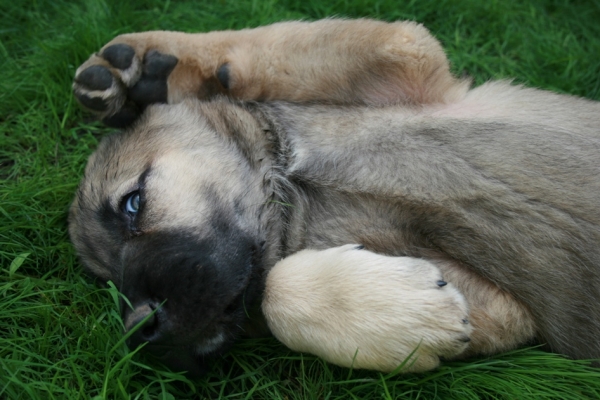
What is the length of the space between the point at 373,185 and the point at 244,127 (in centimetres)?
94

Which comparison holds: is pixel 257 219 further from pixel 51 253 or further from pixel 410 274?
pixel 51 253

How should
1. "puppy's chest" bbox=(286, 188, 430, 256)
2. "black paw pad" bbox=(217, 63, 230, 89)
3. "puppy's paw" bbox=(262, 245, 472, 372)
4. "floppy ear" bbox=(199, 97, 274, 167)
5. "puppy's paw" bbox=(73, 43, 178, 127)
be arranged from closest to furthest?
1. "puppy's paw" bbox=(262, 245, 472, 372)
2. "puppy's chest" bbox=(286, 188, 430, 256)
3. "floppy ear" bbox=(199, 97, 274, 167)
4. "puppy's paw" bbox=(73, 43, 178, 127)
5. "black paw pad" bbox=(217, 63, 230, 89)

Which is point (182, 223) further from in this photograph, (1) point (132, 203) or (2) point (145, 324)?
(2) point (145, 324)

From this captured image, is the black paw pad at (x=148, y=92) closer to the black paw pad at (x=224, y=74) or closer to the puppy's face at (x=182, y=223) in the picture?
the puppy's face at (x=182, y=223)

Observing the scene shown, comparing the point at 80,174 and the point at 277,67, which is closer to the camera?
the point at 277,67

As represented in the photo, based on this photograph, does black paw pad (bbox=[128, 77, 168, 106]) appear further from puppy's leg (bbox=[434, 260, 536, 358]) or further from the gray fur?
puppy's leg (bbox=[434, 260, 536, 358])

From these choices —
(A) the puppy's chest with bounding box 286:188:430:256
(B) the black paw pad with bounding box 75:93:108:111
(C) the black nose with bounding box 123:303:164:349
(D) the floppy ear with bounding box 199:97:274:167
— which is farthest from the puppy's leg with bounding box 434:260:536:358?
(B) the black paw pad with bounding box 75:93:108:111

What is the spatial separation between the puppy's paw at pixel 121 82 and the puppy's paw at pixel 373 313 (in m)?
1.71

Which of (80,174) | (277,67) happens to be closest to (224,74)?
(277,67)

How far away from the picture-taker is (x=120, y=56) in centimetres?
369

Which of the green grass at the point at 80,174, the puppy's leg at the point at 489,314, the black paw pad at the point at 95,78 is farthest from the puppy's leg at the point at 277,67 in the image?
the puppy's leg at the point at 489,314

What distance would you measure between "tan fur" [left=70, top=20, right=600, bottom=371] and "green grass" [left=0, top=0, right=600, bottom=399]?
0.70 ft

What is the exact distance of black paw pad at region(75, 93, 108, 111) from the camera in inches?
145

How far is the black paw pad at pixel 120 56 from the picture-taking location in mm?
3693
